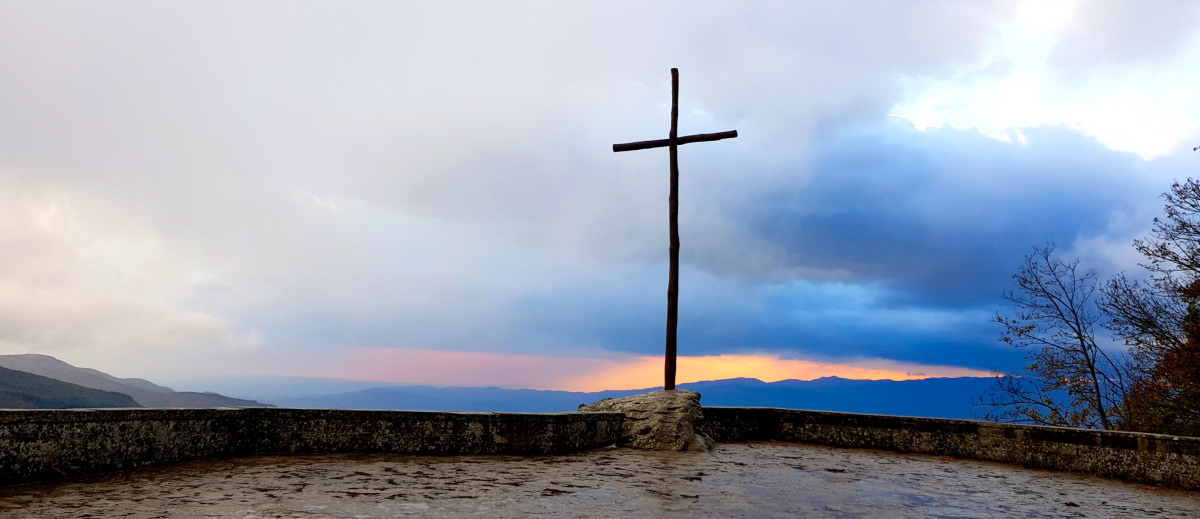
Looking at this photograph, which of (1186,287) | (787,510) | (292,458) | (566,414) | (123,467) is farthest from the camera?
(1186,287)

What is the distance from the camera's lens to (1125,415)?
15633mm

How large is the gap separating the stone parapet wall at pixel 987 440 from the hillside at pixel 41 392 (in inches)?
2700

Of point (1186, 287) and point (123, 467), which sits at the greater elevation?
point (1186, 287)

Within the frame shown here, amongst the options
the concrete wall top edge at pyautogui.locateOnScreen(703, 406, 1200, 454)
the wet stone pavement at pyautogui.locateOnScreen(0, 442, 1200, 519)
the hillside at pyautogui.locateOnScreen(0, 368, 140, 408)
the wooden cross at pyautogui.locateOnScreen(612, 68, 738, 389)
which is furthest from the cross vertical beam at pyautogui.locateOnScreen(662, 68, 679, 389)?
the hillside at pyautogui.locateOnScreen(0, 368, 140, 408)

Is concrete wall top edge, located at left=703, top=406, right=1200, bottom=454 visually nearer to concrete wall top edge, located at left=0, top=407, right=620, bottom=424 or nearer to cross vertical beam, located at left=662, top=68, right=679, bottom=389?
cross vertical beam, located at left=662, top=68, right=679, bottom=389

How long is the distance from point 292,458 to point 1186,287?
1673cm

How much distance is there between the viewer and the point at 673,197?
1209 centimetres

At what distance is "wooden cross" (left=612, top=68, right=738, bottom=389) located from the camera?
11688 millimetres

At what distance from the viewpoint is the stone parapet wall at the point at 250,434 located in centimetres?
600

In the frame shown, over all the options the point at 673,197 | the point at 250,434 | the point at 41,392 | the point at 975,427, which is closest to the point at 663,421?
the point at 673,197

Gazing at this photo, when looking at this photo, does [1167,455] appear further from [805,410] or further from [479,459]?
[479,459]

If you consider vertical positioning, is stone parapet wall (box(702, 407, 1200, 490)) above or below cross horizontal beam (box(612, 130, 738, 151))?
below

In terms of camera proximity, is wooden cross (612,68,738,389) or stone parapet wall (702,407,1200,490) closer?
stone parapet wall (702,407,1200,490)

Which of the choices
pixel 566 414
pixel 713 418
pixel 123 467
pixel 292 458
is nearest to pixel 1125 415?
pixel 713 418
